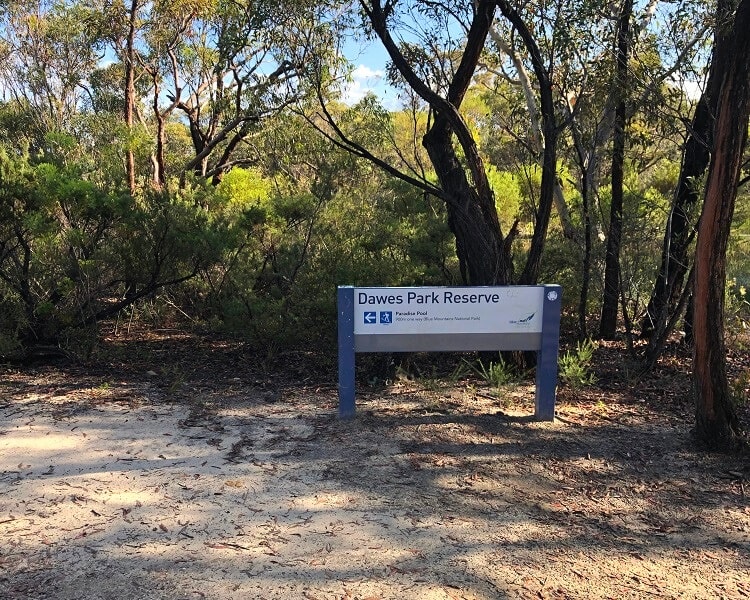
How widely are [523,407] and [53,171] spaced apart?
16.7ft

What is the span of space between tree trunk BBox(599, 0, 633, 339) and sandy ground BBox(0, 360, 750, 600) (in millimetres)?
2446

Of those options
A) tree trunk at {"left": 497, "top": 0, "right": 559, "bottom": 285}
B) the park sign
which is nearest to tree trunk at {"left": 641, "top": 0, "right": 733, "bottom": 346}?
tree trunk at {"left": 497, "top": 0, "right": 559, "bottom": 285}

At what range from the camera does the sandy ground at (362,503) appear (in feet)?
9.86

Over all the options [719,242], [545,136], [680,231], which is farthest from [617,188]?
[719,242]

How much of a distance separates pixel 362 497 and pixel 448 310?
1798 mm

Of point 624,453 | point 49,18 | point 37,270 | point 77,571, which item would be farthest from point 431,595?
point 49,18

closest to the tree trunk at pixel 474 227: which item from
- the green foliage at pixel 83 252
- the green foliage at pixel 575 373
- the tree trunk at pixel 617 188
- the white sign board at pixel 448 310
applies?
the green foliage at pixel 575 373

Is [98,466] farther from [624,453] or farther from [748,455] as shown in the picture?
[748,455]

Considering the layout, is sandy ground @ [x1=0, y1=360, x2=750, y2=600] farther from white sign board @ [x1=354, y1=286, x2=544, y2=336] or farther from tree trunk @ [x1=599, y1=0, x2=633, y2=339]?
tree trunk @ [x1=599, y1=0, x2=633, y2=339]

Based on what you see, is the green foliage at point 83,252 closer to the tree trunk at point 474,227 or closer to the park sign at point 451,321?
the tree trunk at point 474,227

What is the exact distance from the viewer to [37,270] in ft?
23.3

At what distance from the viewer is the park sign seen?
16.6ft

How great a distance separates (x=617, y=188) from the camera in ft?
24.8

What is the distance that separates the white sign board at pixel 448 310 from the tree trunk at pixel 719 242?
3.95ft
